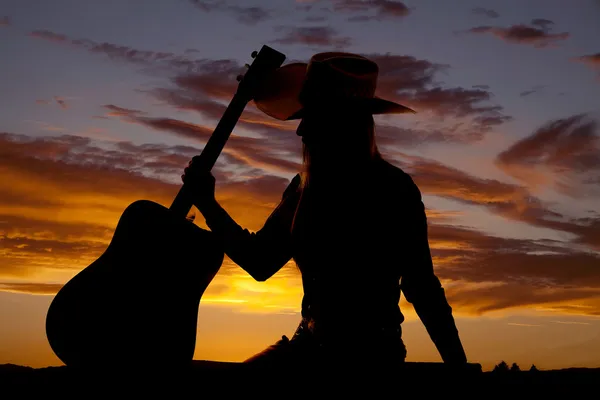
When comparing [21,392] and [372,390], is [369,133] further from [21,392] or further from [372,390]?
[21,392]

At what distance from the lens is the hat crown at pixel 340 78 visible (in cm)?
372

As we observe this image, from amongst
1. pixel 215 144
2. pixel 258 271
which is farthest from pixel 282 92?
pixel 258 271

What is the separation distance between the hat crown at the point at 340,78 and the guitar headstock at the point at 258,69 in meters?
0.67

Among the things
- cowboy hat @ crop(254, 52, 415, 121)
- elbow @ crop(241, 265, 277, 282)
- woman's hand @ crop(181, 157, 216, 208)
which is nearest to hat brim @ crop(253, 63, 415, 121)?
cowboy hat @ crop(254, 52, 415, 121)

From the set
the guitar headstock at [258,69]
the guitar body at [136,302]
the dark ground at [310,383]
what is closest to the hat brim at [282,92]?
the guitar headstock at [258,69]

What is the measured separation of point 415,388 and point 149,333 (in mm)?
1460

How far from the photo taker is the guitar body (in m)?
3.54

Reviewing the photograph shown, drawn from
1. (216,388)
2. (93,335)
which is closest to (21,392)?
(93,335)

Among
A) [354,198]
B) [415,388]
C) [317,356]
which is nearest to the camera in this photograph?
[415,388]

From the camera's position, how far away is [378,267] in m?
3.55

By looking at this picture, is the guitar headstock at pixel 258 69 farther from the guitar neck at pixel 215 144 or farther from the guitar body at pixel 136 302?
the guitar body at pixel 136 302

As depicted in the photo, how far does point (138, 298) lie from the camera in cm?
362

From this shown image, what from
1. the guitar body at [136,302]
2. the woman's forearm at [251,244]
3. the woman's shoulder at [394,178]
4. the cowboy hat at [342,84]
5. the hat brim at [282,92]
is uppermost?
the hat brim at [282,92]

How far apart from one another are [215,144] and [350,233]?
1.09 m
